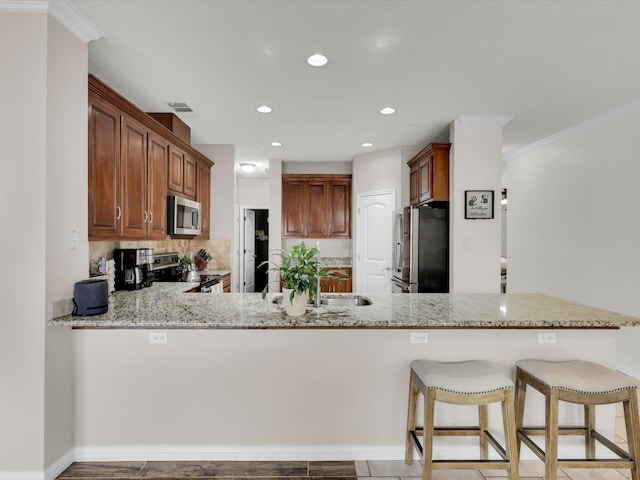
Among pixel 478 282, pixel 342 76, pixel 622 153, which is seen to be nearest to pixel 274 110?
pixel 342 76

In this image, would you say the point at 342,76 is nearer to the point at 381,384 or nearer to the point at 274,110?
the point at 274,110

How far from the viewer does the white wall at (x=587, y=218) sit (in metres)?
3.50

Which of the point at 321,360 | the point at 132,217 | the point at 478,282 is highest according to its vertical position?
the point at 132,217

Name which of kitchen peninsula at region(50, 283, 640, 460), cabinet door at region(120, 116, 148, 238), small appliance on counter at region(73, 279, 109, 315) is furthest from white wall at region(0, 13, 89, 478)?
cabinet door at region(120, 116, 148, 238)

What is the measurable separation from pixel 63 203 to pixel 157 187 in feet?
4.74

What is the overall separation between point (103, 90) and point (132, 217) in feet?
3.13

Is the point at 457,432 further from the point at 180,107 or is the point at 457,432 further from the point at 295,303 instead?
the point at 180,107

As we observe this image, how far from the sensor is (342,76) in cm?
279

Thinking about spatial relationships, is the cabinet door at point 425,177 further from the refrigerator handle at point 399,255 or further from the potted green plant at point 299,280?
the potted green plant at point 299,280

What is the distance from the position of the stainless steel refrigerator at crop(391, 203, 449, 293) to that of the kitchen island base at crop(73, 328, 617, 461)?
186cm

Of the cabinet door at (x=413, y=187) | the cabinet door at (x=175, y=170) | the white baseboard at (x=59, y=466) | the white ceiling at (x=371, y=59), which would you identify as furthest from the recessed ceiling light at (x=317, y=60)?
the white baseboard at (x=59, y=466)

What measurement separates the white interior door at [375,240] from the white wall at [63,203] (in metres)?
3.82

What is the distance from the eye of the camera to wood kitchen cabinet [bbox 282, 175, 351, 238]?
589cm

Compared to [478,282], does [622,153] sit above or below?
above
